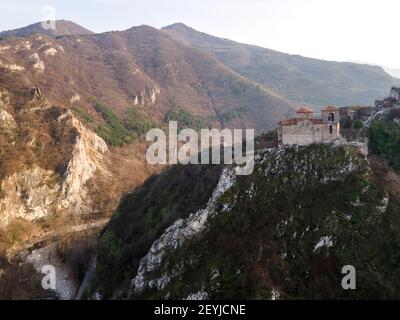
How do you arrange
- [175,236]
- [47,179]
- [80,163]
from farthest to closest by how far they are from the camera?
1. [80,163]
2. [47,179]
3. [175,236]

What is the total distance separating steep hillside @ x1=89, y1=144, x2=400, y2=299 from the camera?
42.7m

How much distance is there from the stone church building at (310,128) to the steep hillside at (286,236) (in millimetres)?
1446

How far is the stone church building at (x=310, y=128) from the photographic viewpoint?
53594 millimetres

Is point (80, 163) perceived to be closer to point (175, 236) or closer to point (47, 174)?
point (47, 174)

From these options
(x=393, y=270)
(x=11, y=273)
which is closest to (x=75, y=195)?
(x=11, y=273)

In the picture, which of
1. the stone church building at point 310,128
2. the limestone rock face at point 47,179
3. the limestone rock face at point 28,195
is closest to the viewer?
the stone church building at point 310,128

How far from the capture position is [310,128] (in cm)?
5378

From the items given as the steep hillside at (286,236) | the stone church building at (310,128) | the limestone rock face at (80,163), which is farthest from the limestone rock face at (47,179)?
the stone church building at (310,128)

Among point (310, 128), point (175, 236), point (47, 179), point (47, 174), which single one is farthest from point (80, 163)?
point (310, 128)

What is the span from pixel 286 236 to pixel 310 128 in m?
14.5

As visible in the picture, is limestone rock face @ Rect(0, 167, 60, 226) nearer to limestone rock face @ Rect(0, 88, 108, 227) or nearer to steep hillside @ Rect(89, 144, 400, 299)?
limestone rock face @ Rect(0, 88, 108, 227)

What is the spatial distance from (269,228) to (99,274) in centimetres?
3130

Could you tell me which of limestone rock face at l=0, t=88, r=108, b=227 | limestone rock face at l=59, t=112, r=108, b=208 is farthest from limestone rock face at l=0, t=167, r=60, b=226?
limestone rock face at l=59, t=112, r=108, b=208

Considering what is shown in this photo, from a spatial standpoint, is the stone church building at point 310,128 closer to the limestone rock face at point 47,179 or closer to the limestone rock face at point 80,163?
the limestone rock face at point 47,179
